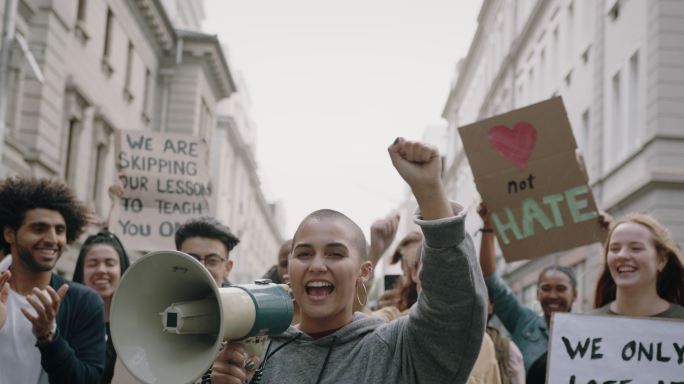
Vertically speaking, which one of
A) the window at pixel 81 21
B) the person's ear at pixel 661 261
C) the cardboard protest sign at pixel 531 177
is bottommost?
the person's ear at pixel 661 261

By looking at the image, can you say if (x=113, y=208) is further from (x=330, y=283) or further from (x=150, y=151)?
(x=330, y=283)

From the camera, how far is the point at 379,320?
286cm

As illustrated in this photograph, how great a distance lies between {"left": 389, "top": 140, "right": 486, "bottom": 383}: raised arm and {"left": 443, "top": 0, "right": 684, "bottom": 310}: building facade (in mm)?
13162

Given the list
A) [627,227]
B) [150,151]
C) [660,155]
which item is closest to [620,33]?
[660,155]

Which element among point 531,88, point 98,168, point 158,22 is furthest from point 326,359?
point 531,88

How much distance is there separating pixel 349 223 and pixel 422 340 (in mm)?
457

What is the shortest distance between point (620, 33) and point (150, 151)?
12146 millimetres

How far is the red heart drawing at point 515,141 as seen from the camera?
5.46 metres

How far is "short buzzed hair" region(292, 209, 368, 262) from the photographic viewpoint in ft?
9.23

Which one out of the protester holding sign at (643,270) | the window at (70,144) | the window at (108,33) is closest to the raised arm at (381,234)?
the protester holding sign at (643,270)

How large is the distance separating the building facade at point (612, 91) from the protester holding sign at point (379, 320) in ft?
42.9

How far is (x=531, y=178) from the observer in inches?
216

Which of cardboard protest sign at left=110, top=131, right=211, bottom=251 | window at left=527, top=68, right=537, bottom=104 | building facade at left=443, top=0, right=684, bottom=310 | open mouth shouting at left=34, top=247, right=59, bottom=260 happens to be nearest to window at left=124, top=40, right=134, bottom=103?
building facade at left=443, top=0, right=684, bottom=310

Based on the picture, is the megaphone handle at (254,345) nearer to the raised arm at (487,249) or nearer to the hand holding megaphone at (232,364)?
the hand holding megaphone at (232,364)
